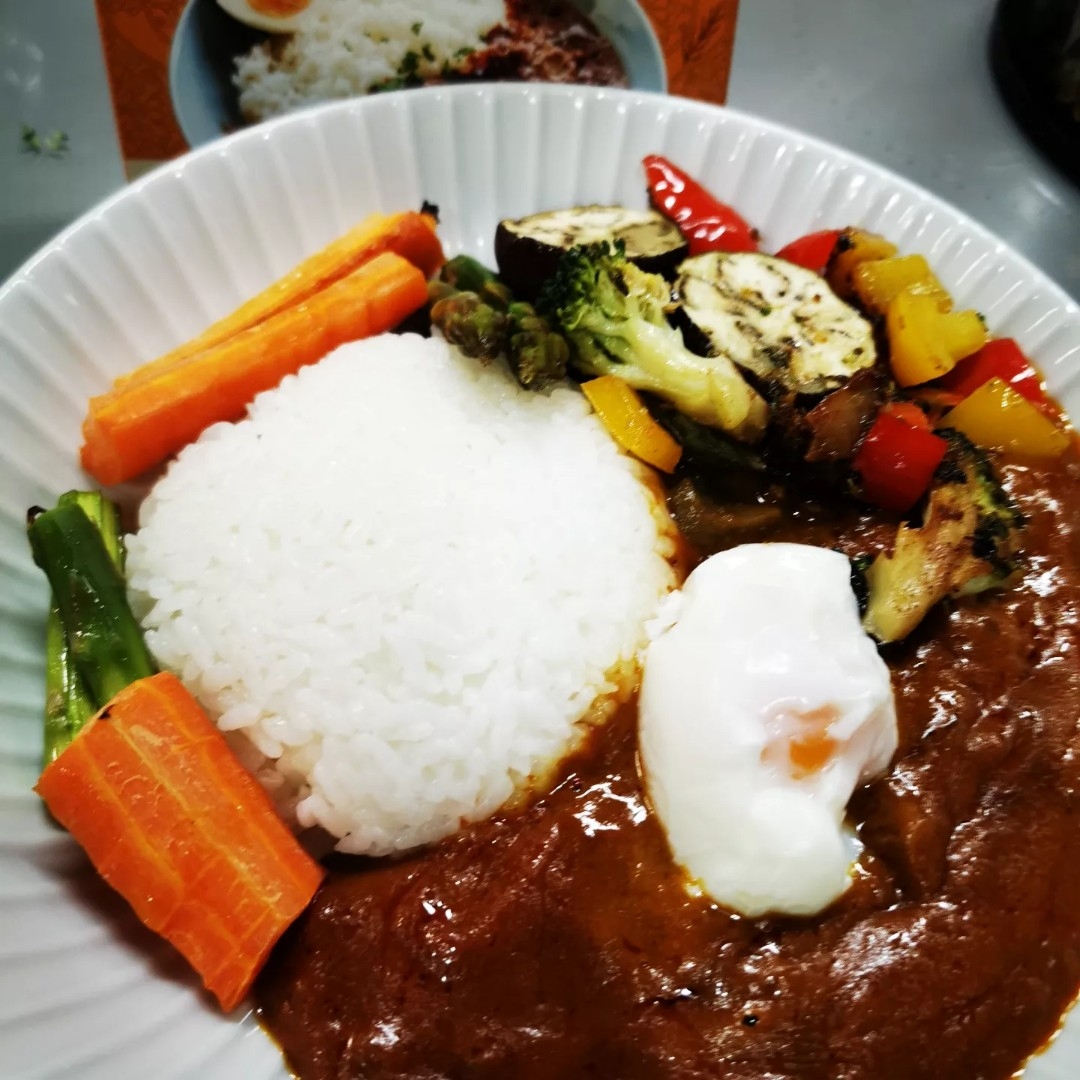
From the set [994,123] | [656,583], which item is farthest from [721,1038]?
[994,123]

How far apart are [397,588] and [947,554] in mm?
1523

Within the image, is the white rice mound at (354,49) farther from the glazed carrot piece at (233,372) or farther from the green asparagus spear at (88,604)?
the green asparagus spear at (88,604)

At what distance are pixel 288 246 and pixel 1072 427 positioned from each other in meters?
2.82

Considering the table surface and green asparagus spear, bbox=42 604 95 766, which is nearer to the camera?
green asparagus spear, bbox=42 604 95 766

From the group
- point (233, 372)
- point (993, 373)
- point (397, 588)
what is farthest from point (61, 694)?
point (993, 373)

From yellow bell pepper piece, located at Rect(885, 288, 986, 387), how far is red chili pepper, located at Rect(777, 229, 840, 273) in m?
0.39

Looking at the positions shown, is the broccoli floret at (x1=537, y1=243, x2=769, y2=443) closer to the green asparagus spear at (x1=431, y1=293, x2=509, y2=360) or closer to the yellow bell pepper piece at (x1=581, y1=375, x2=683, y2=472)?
the yellow bell pepper piece at (x1=581, y1=375, x2=683, y2=472)

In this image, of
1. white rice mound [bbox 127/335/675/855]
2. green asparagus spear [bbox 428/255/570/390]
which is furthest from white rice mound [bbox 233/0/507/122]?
white rice mound [bbox 127/335/675/855]

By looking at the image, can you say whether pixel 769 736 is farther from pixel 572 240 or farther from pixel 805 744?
pixel 572 240

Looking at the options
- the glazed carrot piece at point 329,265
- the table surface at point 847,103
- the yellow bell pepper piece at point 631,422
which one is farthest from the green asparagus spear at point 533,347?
the table surface at point 847,103

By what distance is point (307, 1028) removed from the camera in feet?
7.07

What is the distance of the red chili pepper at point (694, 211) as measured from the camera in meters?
3.43

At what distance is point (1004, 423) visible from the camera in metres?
2.91

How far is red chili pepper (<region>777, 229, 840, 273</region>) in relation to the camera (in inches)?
132
